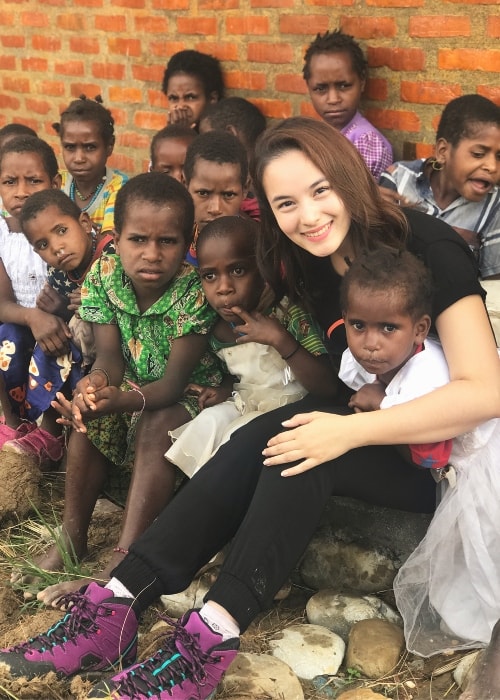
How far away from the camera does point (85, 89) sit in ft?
21.3

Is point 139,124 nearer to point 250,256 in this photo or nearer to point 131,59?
point 131,59

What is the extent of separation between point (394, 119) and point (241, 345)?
1918 millimetres

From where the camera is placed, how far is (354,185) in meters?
2.61

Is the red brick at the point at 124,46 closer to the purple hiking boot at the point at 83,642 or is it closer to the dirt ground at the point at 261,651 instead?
the dirt ground at the point at 261,651

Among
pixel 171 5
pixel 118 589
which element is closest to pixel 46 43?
pixel 171 5

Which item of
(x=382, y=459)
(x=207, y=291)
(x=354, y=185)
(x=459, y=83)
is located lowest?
(x=382, y=459)

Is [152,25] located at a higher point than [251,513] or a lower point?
higher

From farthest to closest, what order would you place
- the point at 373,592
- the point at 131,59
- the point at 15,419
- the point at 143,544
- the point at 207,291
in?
the point at 131,59
the point at 15,419
the point at 207,291
the point at 373,592
the point at 143,544

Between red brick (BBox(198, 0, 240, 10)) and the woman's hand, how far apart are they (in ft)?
11.5

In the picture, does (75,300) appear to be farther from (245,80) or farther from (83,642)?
(245,80)

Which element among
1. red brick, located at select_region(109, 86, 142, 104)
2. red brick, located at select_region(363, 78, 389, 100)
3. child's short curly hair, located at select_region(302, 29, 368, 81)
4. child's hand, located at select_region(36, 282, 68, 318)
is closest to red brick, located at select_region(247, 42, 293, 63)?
child's short curly hair, located at select_region(302, 29, 368, 81)

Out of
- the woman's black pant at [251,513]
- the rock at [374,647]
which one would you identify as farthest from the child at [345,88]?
the rock at [374,647]

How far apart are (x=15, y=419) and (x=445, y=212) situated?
2.02 meters

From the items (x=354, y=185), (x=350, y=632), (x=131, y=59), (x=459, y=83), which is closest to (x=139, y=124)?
(x=131, y=59)
